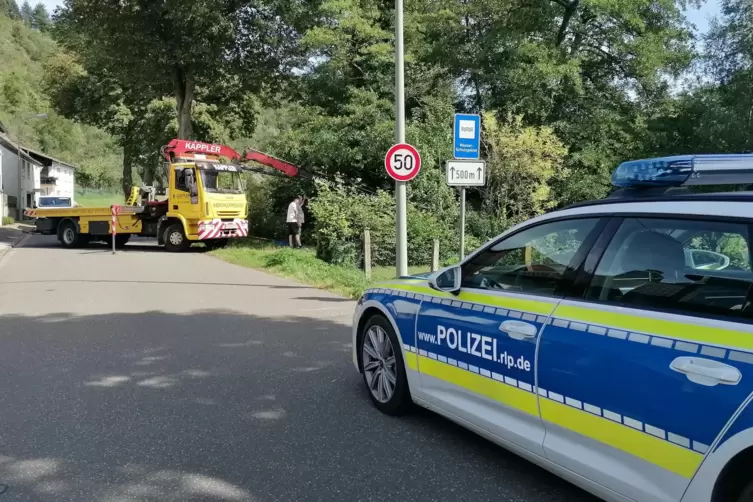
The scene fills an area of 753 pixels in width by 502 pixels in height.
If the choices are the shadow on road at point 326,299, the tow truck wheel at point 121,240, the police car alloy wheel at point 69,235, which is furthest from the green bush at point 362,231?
the police car alloy wheel at point 69,235

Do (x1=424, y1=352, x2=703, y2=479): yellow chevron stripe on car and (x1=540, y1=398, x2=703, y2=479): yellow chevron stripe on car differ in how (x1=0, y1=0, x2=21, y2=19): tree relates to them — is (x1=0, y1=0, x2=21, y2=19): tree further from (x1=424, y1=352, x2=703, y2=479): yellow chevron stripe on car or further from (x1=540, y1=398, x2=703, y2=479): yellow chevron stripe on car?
(x1=540, y1=398, x2=703, y2=479): yellow chevron stripe on car

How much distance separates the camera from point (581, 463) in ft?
A: 9.60

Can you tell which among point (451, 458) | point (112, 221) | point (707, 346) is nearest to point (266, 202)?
point (112, 221)

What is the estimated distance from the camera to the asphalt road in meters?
3.54

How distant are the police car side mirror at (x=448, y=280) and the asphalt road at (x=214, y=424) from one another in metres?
1.07

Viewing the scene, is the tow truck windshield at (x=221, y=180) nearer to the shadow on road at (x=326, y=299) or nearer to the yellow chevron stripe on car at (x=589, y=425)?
the shadow on road at (x=326, y=299)

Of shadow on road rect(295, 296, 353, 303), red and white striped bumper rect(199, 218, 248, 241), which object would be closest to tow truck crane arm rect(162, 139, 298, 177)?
red and white striped bumper rect(199, 218, 248, 241)

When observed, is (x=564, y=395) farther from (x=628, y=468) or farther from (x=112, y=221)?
(x=112, y=221)

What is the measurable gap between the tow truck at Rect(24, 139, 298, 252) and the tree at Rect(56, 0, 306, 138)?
4683 millimetres

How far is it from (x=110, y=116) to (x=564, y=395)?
4112 centimetres

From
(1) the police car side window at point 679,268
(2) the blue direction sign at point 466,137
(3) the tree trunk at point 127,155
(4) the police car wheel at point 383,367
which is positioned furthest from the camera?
(3) the tree trunk at point 127,155

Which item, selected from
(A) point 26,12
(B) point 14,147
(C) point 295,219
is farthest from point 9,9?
(C) point 295,219

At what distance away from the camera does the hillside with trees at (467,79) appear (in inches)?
823

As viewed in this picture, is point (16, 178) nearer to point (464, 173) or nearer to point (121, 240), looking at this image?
point (121, 240)
